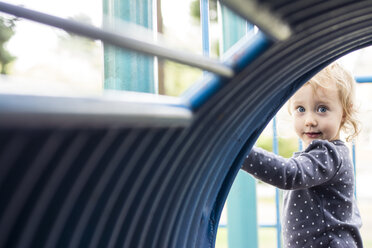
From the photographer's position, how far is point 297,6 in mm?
1161

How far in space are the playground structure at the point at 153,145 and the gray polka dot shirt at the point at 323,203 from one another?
79 cm

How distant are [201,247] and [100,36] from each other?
115cm

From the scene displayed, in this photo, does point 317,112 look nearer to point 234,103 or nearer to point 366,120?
point 366,120

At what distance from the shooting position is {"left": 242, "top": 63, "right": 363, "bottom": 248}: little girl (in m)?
2.54

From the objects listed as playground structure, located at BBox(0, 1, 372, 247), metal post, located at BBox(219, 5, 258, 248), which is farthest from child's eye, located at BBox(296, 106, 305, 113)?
playground structure, located at BBox(0, 1, 372, 247)

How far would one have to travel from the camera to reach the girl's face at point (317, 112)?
8.82 feet

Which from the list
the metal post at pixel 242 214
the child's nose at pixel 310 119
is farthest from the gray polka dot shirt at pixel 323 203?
the metal post at pixel 242 214

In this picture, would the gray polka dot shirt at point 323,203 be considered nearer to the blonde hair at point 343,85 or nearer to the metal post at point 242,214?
the blonde hair at point 343,85

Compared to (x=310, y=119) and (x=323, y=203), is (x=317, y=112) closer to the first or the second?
(x=310, y=119)

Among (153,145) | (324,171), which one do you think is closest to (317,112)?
(324,171)

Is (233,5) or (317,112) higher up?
(317,112)

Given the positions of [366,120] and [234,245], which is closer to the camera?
[234,245]

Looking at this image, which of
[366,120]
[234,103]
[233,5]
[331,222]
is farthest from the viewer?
[366,120]

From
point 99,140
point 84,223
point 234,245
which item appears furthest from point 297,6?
point 234,245
